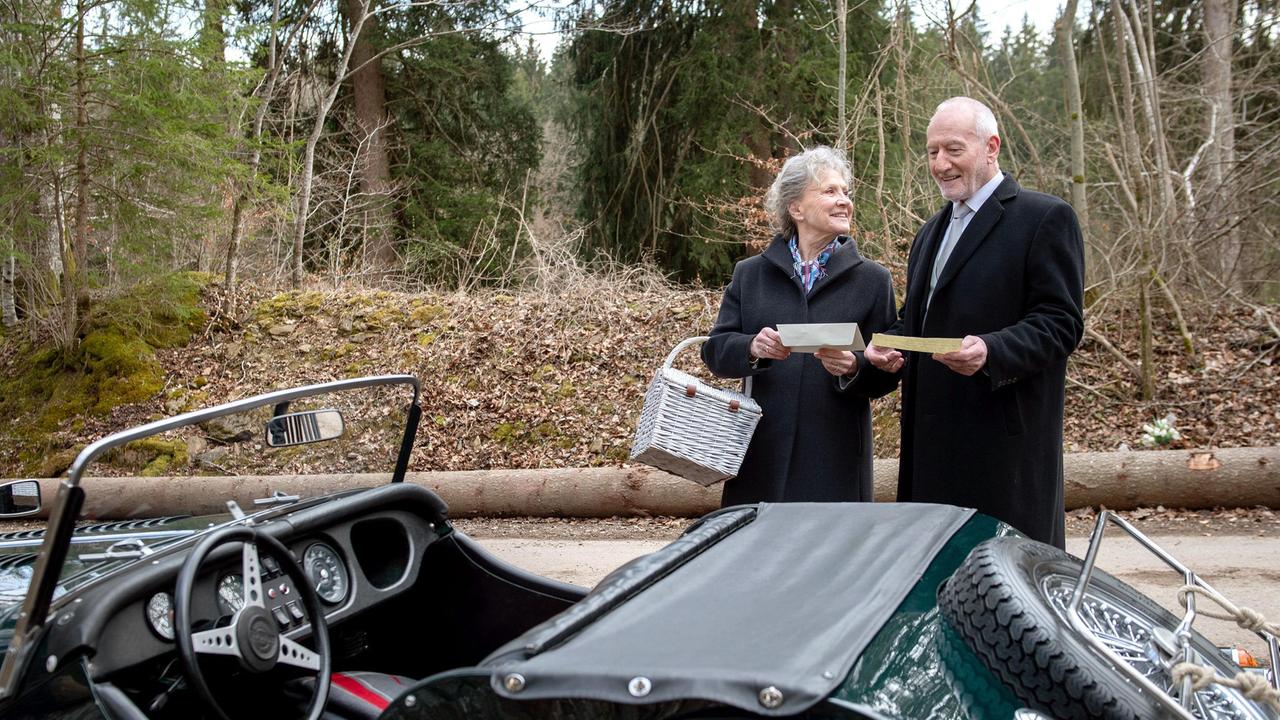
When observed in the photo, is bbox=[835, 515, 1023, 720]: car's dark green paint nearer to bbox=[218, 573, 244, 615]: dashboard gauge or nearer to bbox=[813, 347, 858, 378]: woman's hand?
bbox=[218, 573, 244, 615]: dashboard gauge

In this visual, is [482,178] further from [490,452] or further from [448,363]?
[490,452]

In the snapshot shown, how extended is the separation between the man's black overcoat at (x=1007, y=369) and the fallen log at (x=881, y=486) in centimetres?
467

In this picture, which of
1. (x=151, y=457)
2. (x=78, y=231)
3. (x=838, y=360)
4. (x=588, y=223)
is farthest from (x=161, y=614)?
(x=588, y=223)

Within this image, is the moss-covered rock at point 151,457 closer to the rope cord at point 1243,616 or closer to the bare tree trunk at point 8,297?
the rope cord at point 1243,616

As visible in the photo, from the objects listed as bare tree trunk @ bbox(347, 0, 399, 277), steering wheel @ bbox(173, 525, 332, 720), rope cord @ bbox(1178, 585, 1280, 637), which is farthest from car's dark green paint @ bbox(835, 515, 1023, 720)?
bare tree trunk @ bbox(347, 0, 399, 277)

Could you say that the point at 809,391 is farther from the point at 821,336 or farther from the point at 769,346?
the point at 821,336

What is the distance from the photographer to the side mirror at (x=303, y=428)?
9.74 ft

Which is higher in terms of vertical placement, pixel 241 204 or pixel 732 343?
pixel 241 204

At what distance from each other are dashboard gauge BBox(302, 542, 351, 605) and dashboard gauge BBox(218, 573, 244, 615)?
328 mm

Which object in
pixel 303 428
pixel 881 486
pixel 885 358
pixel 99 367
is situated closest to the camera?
pixel 303 428

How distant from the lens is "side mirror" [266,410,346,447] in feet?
9.74

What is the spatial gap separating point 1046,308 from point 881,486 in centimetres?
511

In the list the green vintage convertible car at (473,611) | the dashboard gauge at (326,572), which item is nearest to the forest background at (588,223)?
the green vintage convertible car at (473,611)

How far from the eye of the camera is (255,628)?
8.14ft
